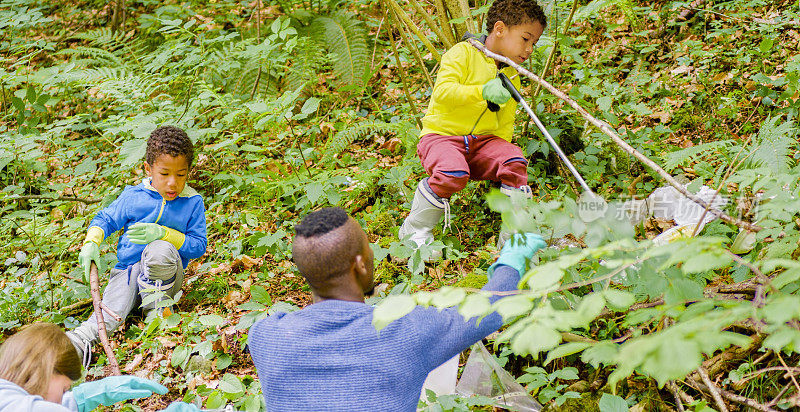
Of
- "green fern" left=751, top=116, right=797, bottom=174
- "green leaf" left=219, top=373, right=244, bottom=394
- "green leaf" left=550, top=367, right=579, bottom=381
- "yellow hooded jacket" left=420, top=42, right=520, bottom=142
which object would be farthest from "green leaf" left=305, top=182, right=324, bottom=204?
"green fern" left=751, top=116, right=797, bottom=174

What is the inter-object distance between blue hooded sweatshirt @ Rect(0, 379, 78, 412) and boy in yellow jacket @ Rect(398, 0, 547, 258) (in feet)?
6.67

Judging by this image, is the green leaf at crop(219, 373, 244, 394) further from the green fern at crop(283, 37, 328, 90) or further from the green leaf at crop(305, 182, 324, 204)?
the green fern at crop(283, 37, 328, 90)

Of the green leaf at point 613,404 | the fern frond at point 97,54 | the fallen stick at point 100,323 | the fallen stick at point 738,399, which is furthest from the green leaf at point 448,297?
the fern frond at point 97,54

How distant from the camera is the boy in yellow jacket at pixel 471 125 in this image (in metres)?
3.36

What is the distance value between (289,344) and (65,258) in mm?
3651

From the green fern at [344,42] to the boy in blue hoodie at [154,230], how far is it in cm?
258

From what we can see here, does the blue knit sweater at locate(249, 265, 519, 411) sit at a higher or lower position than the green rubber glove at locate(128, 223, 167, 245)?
higher

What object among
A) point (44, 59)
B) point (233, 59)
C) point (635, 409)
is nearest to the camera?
point (635, 409)

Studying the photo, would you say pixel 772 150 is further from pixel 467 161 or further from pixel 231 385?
pixel 231 385

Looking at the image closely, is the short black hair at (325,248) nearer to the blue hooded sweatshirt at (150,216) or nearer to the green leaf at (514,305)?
the green leaf at (514,305)

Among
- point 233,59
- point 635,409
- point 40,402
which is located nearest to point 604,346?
point 635,409

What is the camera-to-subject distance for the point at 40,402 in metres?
1.97

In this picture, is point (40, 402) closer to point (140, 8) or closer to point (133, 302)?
point (133, 302)

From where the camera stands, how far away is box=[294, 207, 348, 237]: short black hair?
1.91m
